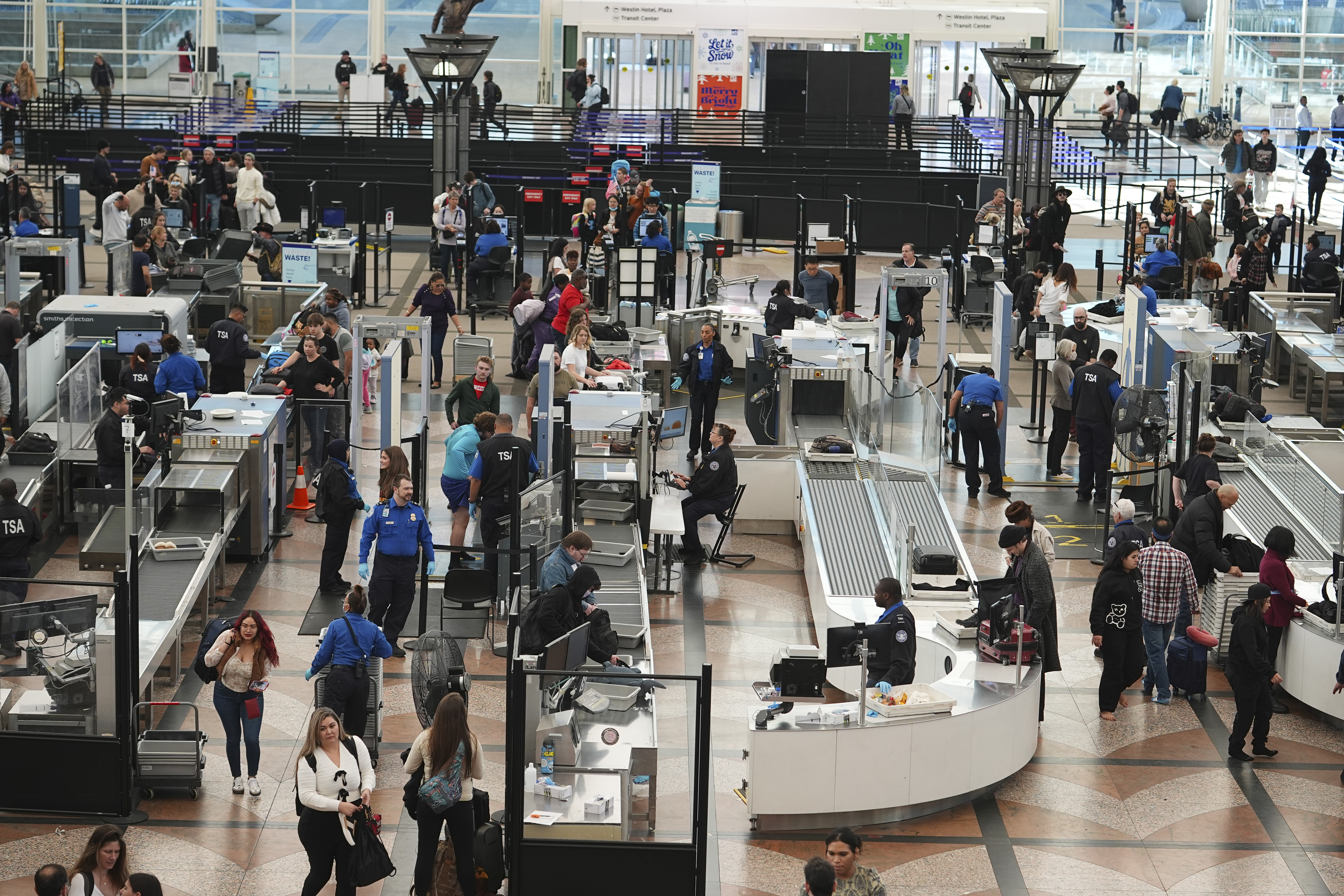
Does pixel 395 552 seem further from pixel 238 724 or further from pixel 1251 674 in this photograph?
pixel 1251 674

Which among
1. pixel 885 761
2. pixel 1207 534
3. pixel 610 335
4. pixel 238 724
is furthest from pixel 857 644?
pixel 610 335

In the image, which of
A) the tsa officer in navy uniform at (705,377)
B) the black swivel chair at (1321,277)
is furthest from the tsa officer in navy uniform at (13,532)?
the black swivel chair at (1321,277)

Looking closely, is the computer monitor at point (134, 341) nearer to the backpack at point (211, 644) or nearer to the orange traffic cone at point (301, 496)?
the orange traffic cone at point (301, 496)

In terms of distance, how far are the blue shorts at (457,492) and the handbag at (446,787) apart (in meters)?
5.79

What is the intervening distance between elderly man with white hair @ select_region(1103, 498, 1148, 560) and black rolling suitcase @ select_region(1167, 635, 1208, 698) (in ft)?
2.55

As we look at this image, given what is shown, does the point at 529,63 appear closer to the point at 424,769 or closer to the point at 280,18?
the point at 280,18

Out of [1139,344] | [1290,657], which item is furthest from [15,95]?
[1290,657]

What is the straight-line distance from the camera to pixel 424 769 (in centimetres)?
894

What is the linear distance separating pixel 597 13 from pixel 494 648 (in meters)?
29.7

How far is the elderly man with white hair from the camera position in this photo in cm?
1257

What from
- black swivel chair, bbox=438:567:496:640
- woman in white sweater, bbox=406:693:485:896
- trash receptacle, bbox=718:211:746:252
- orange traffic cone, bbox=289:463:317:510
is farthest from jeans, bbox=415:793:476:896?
trash receptacle, bbox=718:211:746:252

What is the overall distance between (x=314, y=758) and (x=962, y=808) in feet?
13.6

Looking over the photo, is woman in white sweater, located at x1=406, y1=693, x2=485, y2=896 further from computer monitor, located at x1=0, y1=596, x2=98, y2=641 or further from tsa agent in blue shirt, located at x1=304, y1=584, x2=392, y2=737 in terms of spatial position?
computer monitor, located at x1=0, y1=596, x2=98, y2=641

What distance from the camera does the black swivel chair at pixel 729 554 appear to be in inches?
595
